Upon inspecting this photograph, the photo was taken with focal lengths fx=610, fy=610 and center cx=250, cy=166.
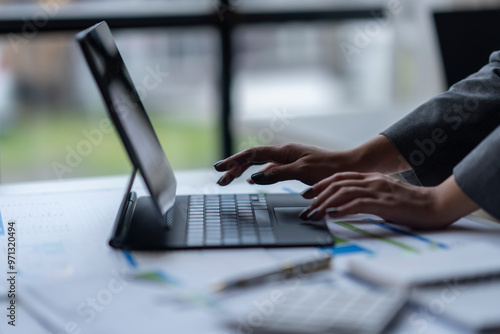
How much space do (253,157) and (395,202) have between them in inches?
11.7

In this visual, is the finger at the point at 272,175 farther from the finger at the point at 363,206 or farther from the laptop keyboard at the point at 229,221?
the finger at the point at 363,206

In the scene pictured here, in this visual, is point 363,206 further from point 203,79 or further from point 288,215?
point 203,79

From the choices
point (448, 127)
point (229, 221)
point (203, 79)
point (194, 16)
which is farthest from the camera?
point (203, 79)

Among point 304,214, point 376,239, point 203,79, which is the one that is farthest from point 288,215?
point 203,79

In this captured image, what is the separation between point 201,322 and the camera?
1.98 feet

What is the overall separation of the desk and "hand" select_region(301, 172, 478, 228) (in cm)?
3

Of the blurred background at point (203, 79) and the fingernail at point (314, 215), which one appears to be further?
the blurred background at point (203, 79)

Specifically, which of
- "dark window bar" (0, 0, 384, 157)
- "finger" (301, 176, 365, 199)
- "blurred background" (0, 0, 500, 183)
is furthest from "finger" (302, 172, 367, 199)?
"dark window bar" (0, 0, 384, 157)

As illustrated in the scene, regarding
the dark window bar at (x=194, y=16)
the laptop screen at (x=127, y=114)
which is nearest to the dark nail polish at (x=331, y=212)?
the laptop screen at (x=127, y=114)

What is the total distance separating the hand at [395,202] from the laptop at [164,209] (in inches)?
1.7

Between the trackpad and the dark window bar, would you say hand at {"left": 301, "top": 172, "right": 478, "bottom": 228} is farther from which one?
the dark window bar

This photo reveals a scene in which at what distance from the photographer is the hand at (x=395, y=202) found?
0.89 m

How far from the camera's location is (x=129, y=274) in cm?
74

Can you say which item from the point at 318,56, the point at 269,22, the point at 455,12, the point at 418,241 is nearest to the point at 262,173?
the point at 418,241
